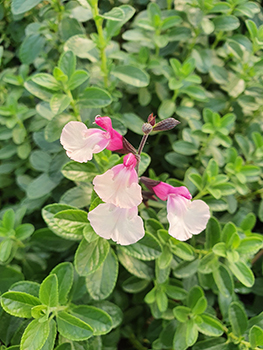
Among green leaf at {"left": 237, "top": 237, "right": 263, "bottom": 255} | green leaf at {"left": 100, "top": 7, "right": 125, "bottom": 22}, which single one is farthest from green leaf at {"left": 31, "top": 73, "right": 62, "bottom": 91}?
green leaf at {"left": 237, "top": 237, "right": 263, "bottom": 255}

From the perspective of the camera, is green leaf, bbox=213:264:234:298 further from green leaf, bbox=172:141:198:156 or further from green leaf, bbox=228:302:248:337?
green leaf, bbox=172:141:198:156

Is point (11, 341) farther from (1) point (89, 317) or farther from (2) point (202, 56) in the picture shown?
(2) point (202, 56)

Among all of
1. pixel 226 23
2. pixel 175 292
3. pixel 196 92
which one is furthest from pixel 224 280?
pixel 226 23

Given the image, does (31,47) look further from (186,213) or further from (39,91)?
(186,213)

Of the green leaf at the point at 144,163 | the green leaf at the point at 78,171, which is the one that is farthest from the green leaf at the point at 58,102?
the green leaf at the point at 144,163

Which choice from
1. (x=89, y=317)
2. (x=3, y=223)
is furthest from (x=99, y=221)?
(x=3, y=223)

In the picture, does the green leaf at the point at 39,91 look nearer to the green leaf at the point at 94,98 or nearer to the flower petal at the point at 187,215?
the green leaf at the point at 94,98
